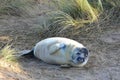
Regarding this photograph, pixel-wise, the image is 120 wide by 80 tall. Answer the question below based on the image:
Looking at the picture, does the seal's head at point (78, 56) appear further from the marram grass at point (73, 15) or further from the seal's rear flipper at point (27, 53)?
the marram grass at point (73, 15)

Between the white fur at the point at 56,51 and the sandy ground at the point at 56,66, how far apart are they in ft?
0.27

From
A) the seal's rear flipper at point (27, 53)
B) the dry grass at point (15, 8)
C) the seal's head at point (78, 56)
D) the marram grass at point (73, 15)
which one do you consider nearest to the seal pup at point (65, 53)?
the seal's head at point (78, 56)

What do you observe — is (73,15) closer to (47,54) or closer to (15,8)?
(47,54)

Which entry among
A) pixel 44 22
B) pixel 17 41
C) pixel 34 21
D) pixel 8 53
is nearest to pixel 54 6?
pixel 34 21

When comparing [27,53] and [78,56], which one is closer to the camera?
[78,56]

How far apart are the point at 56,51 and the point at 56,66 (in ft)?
0.65

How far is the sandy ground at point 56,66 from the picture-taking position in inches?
211

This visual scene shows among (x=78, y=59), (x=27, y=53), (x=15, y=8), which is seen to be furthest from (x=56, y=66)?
(x=15, y=8)

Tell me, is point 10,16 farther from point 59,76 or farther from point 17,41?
point 59,76

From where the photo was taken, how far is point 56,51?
5770 millimetres

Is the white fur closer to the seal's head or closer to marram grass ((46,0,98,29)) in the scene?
the seal's head

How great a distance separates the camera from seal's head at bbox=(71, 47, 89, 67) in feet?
18.7

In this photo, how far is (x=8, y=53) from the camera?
5.71 meters

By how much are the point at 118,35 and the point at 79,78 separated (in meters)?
1.74
